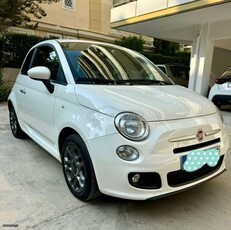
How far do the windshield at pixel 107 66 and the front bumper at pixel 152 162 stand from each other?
0.85 m

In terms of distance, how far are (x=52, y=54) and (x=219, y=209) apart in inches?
97.8

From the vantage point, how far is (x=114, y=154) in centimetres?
209

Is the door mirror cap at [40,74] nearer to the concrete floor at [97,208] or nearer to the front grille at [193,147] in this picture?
the concrete floor at [97,208]

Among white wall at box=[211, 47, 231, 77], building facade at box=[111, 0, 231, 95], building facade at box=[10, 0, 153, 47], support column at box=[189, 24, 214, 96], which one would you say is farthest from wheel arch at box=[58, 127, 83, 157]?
building facade at box=[10, 0, 153, 47]

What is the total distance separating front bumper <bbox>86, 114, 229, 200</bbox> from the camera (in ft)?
6.73

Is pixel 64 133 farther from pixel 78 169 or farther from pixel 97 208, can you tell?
pixel 97 208

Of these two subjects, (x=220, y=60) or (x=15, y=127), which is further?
(x=220, y=60)

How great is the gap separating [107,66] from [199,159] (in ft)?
4.75

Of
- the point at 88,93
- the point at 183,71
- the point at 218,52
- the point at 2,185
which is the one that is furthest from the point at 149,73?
the point at 218,52

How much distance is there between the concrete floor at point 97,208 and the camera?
221 centimetres

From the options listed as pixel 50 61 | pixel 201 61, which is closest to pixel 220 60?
pixel 201 61

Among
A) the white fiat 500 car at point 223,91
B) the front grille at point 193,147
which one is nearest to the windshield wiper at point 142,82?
the front grille at point 193,147

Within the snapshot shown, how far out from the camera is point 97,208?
8.03 ft

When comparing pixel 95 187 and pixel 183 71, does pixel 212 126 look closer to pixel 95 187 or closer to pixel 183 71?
pixel 95 187
